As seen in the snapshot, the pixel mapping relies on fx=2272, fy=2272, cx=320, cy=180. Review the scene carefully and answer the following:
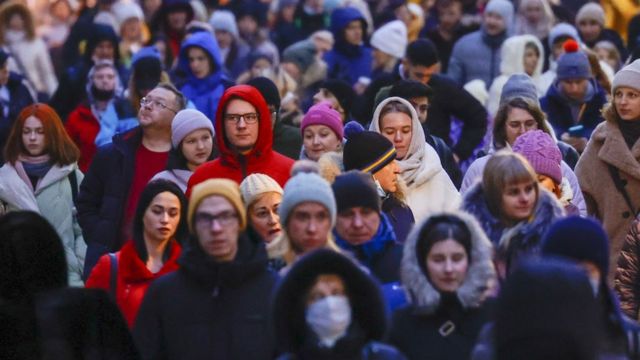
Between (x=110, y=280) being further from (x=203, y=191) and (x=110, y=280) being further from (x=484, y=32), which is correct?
(x=484, y=32)

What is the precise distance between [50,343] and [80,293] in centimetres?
29

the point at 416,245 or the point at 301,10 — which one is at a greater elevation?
the point at 301,10

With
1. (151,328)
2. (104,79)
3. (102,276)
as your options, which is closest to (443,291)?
(151,328)

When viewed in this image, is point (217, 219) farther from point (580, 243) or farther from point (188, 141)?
point (188, 141)

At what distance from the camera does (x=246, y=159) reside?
14.0m

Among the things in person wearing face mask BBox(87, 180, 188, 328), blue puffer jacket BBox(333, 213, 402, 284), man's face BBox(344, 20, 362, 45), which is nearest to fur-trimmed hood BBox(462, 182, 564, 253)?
blue puffer jacket BBox(333, 213, 402, 284)

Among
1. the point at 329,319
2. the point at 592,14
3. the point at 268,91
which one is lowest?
the point at 329,319

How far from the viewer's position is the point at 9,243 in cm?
1034

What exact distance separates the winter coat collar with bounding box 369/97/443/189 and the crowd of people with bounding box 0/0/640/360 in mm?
16

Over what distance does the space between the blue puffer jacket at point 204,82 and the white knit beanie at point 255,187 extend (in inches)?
188

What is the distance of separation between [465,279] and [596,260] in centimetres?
65

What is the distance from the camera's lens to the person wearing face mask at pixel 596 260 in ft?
32.6

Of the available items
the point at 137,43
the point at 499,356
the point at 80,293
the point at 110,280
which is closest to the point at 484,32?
the point at 137,43

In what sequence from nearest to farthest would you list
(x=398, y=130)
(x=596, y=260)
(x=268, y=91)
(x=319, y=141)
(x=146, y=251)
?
(x=596, y=260)
(x=146, y=251)
(x=398, y=130)
(x=319, y=141)
(x=268, y=91)
